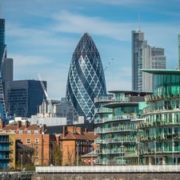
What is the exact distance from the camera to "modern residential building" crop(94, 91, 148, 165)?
511 feet

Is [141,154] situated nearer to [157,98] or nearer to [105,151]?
[157,98]

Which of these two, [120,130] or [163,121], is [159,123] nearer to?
[163,121]

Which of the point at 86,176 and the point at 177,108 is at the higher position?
the point at 177,108

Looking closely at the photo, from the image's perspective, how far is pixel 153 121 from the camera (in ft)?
429

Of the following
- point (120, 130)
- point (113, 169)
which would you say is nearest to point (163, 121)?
point (113, 169)

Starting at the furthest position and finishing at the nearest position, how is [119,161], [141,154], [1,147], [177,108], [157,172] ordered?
1. [1,147]
2. [119,161]
3. [141,154]
4. [177,108]
5. [157,172]

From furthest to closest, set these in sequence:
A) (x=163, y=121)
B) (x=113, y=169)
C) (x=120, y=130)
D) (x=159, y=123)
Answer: (x=120, y=130)
(x=159, y=123)
(x=163, y=121)
(x=113, y=169)

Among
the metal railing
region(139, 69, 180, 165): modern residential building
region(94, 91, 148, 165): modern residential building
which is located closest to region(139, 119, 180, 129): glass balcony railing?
region(139, 69, 180, 165): modern residential building

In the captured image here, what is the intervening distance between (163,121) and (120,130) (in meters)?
32.1

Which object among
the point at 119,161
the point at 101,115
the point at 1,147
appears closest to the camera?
the point at 119,161

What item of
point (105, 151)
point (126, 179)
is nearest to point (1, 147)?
point (105, 151)

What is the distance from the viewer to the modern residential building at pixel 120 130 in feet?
511

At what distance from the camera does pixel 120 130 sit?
526 feet

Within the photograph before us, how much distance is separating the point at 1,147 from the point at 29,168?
73.7 ft
